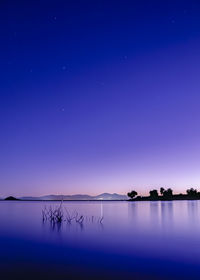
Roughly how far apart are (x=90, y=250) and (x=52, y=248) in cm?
308

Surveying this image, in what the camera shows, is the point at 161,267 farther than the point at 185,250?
No

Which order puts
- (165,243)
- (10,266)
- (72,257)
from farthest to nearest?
(165,243) < (72,257) < (10,266)

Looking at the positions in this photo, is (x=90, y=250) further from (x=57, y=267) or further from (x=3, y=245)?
(x=3, y=245)

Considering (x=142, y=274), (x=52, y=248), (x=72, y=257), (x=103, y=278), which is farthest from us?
(x=52, y=248)

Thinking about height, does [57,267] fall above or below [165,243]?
above

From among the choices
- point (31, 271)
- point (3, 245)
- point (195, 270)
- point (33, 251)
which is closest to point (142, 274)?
point (195, 270)

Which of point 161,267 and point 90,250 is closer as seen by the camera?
point 161,267

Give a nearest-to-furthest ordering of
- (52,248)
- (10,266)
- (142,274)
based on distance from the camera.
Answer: (142,274) → (10,266) → (52,248)

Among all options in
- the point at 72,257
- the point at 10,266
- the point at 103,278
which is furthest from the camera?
the point at 72,257

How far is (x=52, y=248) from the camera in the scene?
17.7m

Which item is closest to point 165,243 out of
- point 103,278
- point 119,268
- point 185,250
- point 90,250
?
point 185,250

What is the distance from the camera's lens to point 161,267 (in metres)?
12.8

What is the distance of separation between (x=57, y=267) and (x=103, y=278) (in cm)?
320

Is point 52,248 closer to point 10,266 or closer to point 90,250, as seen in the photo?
point 90,250
